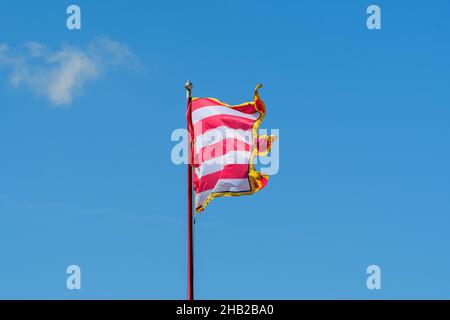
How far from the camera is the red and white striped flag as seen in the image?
3541cm

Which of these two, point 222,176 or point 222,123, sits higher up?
point 222,123

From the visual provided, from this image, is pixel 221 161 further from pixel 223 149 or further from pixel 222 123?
pixel 222 123

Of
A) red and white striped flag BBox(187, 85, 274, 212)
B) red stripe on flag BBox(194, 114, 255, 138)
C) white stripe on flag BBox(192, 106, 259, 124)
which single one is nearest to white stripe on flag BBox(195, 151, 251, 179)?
red and white striped flag BBox(187, 85, 274, 212)

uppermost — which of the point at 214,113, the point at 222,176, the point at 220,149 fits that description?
the point at 214,113

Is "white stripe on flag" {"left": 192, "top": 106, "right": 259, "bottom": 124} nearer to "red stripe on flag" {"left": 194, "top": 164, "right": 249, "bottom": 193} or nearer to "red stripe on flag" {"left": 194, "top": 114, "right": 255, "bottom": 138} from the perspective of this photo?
"red stripe on flag" {"left": 194, "top": 114, "right": 255, "bottom": 138}

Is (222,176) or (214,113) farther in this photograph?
(214,113)

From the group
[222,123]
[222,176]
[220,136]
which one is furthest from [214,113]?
[222,176]

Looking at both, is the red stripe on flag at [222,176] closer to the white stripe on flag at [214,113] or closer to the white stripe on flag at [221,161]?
the white stripe on flag at [221,161]

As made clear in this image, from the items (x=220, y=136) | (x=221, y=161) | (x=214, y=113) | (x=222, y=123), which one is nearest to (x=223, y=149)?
(x=221, y=161)

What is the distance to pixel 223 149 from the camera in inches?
1420
